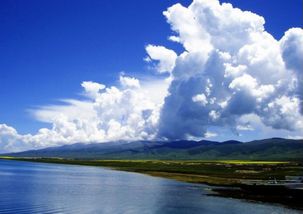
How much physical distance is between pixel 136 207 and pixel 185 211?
742 cm

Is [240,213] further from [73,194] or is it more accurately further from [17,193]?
[17,193]

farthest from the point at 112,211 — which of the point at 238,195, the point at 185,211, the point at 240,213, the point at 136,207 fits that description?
the point at 238,195

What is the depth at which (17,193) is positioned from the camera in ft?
249

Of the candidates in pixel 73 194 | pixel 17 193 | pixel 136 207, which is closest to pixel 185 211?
pixel 136 207

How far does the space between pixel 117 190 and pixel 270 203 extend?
104 ft

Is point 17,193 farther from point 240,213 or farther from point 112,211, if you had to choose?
point 240,213

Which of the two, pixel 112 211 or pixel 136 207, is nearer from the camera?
pixel 112 211

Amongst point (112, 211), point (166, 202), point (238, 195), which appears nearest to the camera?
point (112, 211)

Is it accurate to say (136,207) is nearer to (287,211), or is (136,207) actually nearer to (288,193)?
(287,211)

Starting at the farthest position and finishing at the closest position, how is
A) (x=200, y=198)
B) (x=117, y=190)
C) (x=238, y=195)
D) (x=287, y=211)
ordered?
(x=117, y=190), (x=238, y=195), (x=200, y=198), (x=287, y=211)

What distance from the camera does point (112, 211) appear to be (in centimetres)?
5853

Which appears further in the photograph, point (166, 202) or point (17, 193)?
point (17, 193)

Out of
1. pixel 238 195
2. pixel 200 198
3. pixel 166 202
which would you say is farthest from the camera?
pixel 238 195

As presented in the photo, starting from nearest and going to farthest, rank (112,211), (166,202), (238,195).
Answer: (112,211), (166,202), (238,195)
